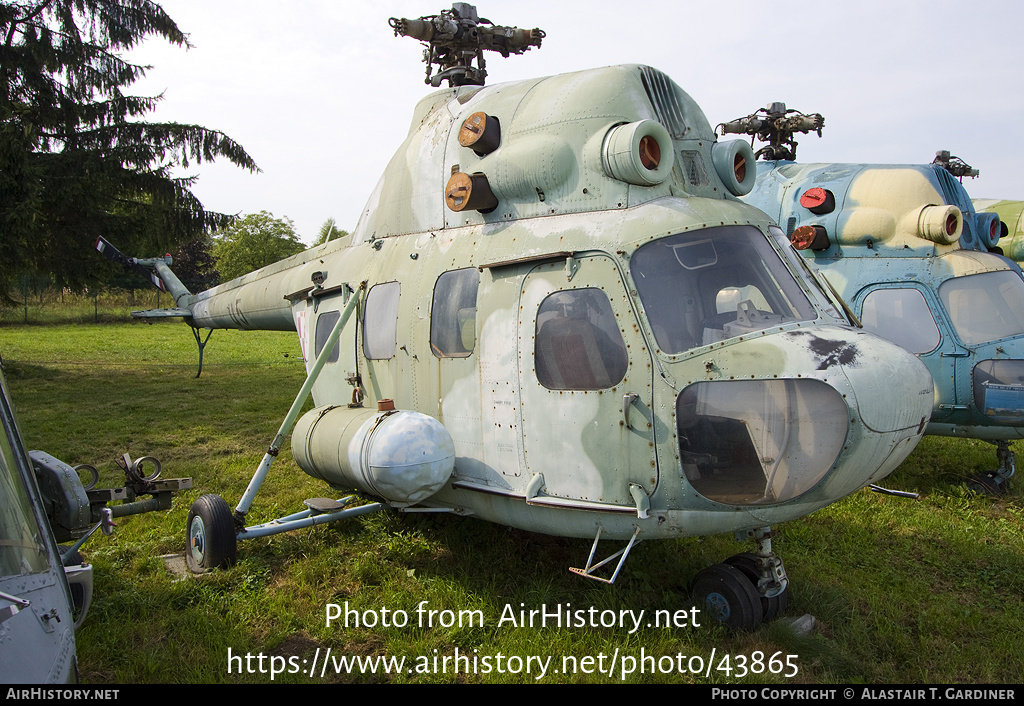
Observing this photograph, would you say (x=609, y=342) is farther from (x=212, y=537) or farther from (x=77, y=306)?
(x=77, y=306)

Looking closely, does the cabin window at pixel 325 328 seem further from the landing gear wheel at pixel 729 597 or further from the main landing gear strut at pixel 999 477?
the main landing gear strut at pixel 999 477

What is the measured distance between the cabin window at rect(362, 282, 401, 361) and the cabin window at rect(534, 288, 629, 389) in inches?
60.3

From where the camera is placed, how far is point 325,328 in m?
6.44

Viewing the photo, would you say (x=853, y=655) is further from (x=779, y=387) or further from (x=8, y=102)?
(x=8, y=102)

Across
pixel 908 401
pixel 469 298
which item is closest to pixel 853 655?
pixel 908 401

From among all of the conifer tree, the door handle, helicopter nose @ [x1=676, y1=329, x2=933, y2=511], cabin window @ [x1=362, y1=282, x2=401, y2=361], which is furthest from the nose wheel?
the conifer tree

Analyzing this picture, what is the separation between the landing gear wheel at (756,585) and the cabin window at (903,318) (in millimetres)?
4294

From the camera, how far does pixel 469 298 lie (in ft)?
15.8

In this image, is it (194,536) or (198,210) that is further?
(198,210)

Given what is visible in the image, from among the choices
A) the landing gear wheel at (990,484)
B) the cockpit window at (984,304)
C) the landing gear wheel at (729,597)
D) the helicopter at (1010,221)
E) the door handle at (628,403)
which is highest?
the helicopter at (1010,221)

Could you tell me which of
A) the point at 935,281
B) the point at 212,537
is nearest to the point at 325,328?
the point at 212,537

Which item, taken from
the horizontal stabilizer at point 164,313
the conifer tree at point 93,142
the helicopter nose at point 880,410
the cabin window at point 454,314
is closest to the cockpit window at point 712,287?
the helicopter nose at point 880,410

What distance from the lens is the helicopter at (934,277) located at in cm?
711

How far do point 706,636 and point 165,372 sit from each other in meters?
16.8
